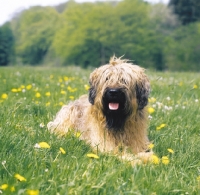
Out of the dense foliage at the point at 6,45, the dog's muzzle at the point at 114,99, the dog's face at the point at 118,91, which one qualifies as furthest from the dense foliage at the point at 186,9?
the dog's muzzle at the point at 114,99

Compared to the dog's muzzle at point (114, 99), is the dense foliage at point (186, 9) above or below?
above

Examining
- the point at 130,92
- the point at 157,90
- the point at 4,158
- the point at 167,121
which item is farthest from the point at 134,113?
the point at 157,90

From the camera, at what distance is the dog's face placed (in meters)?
4.55

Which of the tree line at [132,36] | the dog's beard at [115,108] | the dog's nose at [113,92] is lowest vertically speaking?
the dog's beard at [115,108]

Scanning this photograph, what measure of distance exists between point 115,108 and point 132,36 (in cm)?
4876

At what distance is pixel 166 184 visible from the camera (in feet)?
10.2

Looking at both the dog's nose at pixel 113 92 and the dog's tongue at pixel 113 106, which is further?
the dog's tongue at pixel 113 106

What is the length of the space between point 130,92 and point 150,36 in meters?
48.3

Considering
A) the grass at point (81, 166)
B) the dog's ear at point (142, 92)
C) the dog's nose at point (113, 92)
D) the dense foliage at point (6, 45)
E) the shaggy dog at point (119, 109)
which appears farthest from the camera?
the dense foliage at point (6, 45)

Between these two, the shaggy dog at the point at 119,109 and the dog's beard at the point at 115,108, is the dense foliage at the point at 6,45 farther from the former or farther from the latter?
the dog's beard at the point at 115,108

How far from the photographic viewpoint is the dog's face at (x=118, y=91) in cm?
455

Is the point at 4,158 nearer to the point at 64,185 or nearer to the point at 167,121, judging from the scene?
the point at 64,185

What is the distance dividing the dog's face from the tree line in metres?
38.3

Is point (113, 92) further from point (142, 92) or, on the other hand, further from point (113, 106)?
point (142, 92)
